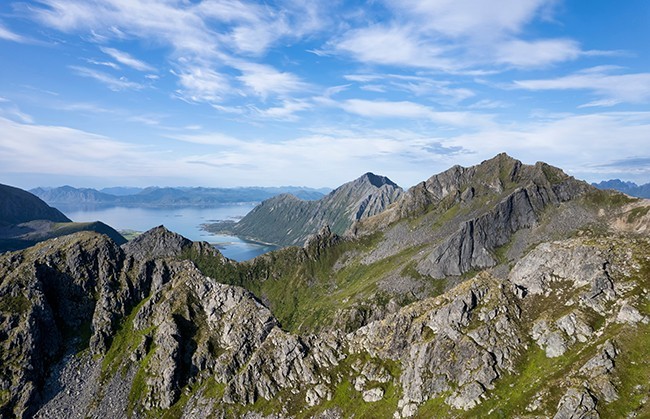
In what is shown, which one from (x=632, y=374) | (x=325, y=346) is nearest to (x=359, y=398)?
(x=325, y=346)

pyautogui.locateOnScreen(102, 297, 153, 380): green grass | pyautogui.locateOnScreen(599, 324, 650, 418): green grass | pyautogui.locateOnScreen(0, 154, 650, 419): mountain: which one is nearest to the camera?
pyautogui.locateOnScreen(599, 324, 650, 418): green grass

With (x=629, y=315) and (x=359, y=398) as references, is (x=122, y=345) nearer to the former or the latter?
(x=359, y=398)

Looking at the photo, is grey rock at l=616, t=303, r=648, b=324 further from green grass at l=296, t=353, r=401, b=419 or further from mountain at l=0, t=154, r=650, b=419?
green grass at l=296, t=353, r=401, b=419

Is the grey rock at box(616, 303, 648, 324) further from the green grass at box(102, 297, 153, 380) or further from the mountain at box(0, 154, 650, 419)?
the green grass at box(102, 297, 153, 380)

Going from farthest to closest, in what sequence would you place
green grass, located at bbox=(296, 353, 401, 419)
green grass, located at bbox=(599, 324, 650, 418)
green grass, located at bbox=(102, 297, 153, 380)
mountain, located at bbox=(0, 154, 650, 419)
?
green grass, located at bbox=(102, 297, 153, 380) → green grass, located at bbox=(296, 353, 401, 419) → mountain, located at bbox=(0, 154, 650, 419) → green grass, located at bbox=(599, 324, 650, 418)

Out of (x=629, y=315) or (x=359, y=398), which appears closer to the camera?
(x=629, y=315)

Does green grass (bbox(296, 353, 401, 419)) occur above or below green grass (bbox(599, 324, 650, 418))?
below

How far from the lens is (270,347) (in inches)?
4820

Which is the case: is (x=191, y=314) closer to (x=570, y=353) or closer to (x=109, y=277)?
(x=109, y=277)

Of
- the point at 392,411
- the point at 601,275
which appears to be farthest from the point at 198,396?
the point at 601,275

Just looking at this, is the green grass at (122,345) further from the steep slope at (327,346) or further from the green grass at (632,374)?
the green grass at (632,374)

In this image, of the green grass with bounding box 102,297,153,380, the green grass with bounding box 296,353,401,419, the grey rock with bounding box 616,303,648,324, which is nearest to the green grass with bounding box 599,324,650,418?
the grey rock with bounding box 616,303,648,324

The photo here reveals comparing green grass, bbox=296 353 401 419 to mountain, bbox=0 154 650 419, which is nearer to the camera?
mountain, bbox=0 154 650 419

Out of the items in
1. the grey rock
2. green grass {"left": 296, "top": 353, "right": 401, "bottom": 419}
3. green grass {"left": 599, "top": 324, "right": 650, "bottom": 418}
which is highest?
the grey rock
